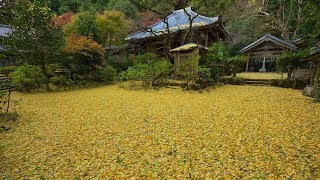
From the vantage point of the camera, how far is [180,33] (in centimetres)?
1672

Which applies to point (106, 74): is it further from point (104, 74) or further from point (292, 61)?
point (292, 61)

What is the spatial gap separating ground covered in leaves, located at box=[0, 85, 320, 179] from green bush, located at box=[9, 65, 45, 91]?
15.2 feet

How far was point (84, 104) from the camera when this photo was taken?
7.54 metres

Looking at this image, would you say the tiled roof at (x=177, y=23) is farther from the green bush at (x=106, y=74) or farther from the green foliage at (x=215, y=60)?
the green bush at (x=106, y=74)

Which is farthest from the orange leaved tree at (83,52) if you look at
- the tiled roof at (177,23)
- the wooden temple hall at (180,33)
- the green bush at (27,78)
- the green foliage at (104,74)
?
the tiled roof at (177,23)

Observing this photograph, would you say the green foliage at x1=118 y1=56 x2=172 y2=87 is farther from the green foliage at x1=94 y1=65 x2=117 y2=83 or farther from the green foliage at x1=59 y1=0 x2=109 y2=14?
the green foliage at x1=59 y1=0 x2=109 y2=14

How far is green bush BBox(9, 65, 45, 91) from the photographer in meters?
10.3

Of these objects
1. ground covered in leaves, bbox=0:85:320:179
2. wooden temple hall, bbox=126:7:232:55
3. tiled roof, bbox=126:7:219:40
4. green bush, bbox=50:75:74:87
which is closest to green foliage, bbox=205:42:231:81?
wooden temple hall, bbox=126:7:232:55

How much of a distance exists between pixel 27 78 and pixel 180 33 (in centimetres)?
1185

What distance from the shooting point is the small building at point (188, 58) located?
10688mm

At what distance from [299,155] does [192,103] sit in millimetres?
4150

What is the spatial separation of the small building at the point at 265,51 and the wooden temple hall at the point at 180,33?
276 centimetres

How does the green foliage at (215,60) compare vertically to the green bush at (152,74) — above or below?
above

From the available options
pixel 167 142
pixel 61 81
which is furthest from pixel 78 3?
pixel 167 142
